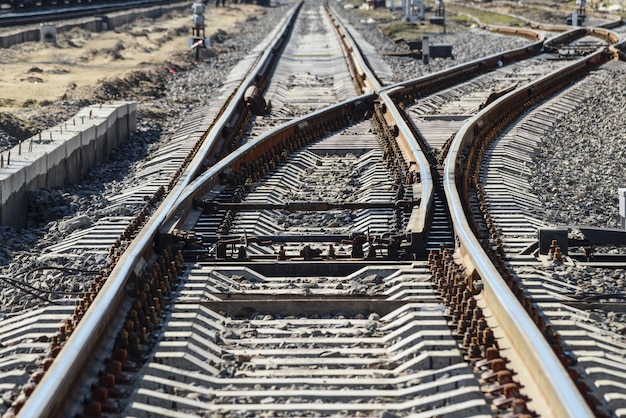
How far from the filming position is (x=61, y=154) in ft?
37.9

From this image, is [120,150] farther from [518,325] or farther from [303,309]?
[518,325]

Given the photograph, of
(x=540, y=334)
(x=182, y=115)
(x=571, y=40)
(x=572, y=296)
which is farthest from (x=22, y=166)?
(x=571, y=40)

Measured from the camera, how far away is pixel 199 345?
6176mm

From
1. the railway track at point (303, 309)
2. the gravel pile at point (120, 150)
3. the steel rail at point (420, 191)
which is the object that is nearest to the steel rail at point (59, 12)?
the gravel pile at point (120, 150)

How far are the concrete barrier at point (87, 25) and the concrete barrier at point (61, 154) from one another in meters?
19.1

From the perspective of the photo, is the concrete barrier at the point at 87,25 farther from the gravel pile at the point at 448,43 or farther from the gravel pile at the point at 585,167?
the gravel pile at the point at 585,167

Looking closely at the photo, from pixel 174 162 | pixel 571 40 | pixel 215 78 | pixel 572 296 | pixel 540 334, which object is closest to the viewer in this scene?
pixel 540 334

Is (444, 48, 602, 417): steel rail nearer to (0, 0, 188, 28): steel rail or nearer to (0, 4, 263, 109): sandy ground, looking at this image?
(0, 4, 263, 109): sandy ground

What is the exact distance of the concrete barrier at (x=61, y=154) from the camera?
32.3 feet

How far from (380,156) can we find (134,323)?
6935mm

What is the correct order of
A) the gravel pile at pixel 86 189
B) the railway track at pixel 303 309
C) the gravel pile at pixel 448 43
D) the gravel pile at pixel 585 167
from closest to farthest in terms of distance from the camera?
the railway track at pixel 303 309 < the gravel pile at pixel 86 189 < the gravel pile at pixel 585 167 < the gravel pile at pixel 448 43

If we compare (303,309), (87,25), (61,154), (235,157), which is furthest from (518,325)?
(87,25)

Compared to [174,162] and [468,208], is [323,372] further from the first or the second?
[174,162]

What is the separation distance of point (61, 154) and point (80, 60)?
65.9 ft
